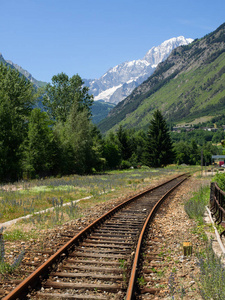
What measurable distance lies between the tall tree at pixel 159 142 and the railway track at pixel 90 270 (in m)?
70.4

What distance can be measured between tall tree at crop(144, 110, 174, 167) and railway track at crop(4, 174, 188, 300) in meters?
70.4

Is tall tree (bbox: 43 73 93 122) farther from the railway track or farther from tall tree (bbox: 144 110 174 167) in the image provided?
the railway track

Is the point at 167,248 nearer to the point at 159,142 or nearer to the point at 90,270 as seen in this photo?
the point at 90,270

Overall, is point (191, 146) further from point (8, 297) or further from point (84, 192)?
point (8, 297)

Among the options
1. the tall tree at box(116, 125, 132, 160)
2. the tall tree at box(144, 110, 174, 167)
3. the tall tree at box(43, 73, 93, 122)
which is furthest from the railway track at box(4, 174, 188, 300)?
the tall tree at box(116, 125, 132, 160)

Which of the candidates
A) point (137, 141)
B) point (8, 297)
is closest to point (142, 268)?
point (8, 297)

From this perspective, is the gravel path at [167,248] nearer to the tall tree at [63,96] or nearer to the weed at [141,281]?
the weed at [141,281]

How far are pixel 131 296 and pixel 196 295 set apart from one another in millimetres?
1397

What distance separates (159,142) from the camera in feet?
263

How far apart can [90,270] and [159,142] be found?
74.6 m

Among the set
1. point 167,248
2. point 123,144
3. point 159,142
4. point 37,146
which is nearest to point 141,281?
point 167,248

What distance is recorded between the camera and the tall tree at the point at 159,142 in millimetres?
80062

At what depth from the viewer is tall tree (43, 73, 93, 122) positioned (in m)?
60.1

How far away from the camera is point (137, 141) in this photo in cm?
14150
